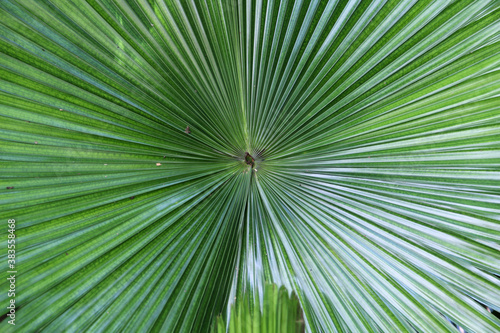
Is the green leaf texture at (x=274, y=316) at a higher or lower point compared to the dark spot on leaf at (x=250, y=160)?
lower

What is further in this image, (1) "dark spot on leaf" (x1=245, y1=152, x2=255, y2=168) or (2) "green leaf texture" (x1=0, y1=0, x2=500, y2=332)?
(1) "dark spot on leaf" (x1=245, y1=152, x2=255, y2=168)

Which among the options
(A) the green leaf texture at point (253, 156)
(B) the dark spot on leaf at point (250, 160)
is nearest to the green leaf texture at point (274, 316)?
(A) the green leaf texture at point (253, 156)

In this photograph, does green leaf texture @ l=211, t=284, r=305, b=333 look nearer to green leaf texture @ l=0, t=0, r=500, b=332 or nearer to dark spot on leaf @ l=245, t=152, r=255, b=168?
green leaf texture @ l=0, t=0, r=500, b=332

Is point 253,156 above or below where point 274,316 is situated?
above

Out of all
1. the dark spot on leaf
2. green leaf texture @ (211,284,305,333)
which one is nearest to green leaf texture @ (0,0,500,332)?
the dark spot on leaf

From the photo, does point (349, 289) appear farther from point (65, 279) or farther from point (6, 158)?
point (6, 158)

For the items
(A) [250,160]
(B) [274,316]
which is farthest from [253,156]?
(B) [274,316]

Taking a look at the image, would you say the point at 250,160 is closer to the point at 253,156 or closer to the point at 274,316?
the point at 253,156

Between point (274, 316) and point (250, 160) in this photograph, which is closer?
point (274, 316)

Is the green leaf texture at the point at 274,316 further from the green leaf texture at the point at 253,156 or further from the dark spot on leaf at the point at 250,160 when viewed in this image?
the dark spot on leaf at the point at 250,160
